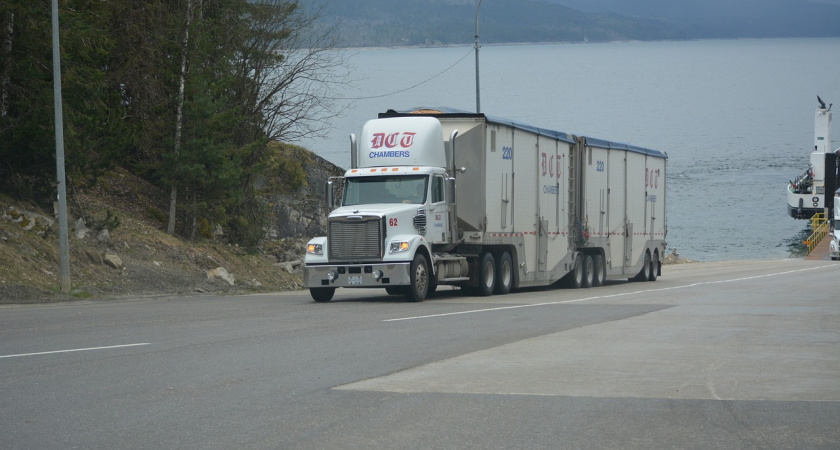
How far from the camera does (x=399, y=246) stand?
2164 centimetres

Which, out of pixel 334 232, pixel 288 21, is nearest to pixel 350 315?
pixel 334 232

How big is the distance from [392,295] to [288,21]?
13825 millimetres

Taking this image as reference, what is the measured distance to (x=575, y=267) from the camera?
30.4 meters

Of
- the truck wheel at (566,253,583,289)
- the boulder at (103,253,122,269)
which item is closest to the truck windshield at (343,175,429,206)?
the boulder at (103,253,122,269)

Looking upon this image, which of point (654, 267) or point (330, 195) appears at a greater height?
point (330, 195)

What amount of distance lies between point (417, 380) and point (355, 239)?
11.4 m

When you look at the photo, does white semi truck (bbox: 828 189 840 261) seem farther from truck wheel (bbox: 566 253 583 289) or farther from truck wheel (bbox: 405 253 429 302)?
truck wheel (bbox: 405 253 429 302)

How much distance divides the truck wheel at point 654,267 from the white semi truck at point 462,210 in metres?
5.19

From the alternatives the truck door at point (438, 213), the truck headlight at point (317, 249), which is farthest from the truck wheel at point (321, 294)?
the truck door at point (438, 213)

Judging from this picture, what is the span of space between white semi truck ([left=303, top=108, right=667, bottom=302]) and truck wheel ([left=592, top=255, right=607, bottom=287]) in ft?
0.18

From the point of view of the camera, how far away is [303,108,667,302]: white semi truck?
71.6ft

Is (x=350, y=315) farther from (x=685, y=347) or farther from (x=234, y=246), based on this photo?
(x=234, y=246)

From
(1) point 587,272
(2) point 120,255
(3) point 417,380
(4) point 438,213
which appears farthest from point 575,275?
(3) point 417,380

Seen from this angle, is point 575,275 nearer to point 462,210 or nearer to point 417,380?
point 462,210
